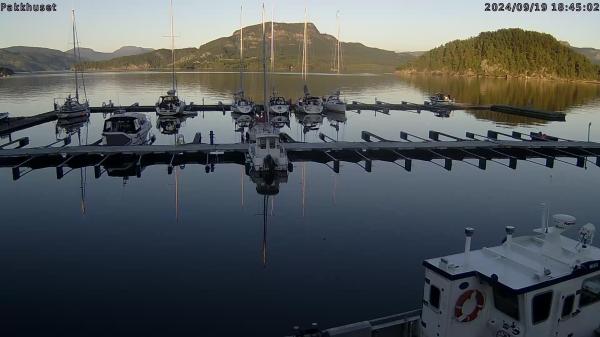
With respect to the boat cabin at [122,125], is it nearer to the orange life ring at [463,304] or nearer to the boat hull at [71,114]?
the boat hull at [71,114]

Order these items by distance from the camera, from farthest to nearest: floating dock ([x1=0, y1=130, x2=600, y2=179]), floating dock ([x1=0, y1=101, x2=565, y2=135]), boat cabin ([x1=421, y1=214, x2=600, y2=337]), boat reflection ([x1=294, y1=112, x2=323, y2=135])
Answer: floating dock ([x1=0, y1=101, x2=565, y2=135]), boat reflection ([x1=294, y1=112, x2=323, y2=135]), floating dock ([x1=0, y1=130, x2=600, y2=179]), boat cabin ([x1=421, y1=214, x2=600, y2=337])

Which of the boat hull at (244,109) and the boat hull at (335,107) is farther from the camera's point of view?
the boat hull at (335,107)

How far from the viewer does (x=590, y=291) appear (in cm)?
1134

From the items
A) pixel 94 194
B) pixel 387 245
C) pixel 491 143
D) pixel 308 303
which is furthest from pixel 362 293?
pixel 491 143

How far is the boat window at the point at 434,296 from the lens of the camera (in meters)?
11.0

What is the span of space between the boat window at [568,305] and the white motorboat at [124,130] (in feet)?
136

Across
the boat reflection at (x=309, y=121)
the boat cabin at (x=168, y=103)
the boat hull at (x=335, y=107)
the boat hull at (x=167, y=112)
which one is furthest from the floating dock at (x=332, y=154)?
the boat hull at (x=335, y=107)

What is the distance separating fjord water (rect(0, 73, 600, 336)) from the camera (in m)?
17.4

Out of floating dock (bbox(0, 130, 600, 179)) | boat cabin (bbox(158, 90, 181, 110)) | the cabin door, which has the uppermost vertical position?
boat cabin (bbox(158, 90, 181, 110))

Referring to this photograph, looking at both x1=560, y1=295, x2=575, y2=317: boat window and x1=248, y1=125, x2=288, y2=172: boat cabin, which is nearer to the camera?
x1=560, y1=295, x2=575, y2=317: boat window

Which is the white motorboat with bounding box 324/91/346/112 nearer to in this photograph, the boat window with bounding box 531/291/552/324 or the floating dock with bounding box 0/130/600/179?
the floating dock with bounding box 0/130/600/179

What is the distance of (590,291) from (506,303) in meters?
2.25

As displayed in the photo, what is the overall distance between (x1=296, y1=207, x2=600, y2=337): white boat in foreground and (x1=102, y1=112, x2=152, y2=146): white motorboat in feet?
126

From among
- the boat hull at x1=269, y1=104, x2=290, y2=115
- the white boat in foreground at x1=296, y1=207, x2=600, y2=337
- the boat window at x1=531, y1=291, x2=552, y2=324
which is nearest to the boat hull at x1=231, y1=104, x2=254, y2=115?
the boat hull at x1=269, y1=104, x2=290, y2=115
